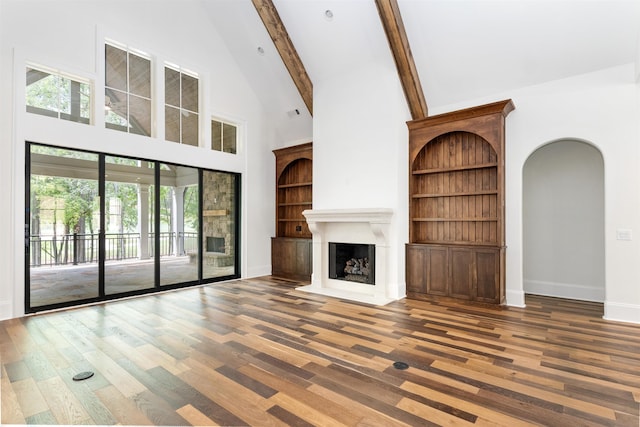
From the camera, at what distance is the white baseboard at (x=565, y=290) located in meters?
4.82

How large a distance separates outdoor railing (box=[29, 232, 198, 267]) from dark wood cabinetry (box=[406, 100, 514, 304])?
428 centimetres

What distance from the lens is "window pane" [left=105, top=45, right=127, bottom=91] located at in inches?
194

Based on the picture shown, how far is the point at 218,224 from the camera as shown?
6438mm

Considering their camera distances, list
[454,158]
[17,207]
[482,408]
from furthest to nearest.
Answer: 1. [454,158]
2. [17,207]
3. [482,408]

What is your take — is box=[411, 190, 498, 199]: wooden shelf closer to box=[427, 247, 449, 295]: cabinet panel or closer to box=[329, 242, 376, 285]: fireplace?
box=[427, 247, 449, 295]: cabinet panel

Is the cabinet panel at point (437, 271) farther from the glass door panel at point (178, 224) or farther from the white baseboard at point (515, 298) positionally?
the glass door panel at point (178, 224)

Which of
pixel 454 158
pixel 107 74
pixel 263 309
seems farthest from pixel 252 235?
pixel 454 158

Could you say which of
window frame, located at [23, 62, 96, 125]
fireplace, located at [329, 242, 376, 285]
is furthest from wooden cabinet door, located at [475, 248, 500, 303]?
window frame, located at [23, 62, 96, 125]

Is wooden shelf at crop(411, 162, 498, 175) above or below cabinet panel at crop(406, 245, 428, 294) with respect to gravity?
above

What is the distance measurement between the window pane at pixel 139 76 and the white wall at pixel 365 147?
2.79m

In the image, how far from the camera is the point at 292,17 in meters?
5.27

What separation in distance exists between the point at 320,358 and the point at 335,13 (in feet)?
15.2

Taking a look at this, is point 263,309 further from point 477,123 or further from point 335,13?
point 335,13

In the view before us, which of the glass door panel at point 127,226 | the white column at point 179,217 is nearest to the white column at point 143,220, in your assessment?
the glass door panel at point 127,226
